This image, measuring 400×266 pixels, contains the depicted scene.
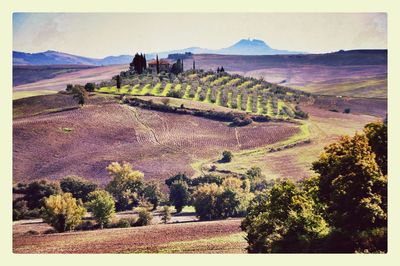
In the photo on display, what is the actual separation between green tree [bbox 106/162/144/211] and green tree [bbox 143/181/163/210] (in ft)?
1.07

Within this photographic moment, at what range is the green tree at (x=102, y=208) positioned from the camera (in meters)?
27.3

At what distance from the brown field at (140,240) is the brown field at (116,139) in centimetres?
354

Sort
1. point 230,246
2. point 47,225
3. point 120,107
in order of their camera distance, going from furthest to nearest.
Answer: point 120,107, point 47,225, point 230,246

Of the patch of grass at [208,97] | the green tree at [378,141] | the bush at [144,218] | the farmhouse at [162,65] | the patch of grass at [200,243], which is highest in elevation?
the farmhouse at [162,65]

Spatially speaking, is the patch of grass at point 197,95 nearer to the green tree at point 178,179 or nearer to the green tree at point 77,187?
the green tree at point 178,179

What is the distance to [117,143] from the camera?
102 feet

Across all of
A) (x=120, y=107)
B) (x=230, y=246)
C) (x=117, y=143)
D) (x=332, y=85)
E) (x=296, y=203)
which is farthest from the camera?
(x=332, y=85)

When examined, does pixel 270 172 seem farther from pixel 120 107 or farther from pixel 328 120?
pixel 120 107

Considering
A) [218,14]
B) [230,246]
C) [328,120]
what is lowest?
[230,246]

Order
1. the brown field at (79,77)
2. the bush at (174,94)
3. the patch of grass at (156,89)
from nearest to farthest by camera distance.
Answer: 1. the brown field at (79,77)
2. the patch of grass at (156,89)
3. the bush at (174,94)

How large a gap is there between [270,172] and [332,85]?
12.8 meters

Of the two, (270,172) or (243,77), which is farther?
(243,77)

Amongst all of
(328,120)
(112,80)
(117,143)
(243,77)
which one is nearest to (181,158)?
(117,143)

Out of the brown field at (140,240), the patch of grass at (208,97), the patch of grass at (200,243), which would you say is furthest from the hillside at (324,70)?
the brown field at (140,240)
